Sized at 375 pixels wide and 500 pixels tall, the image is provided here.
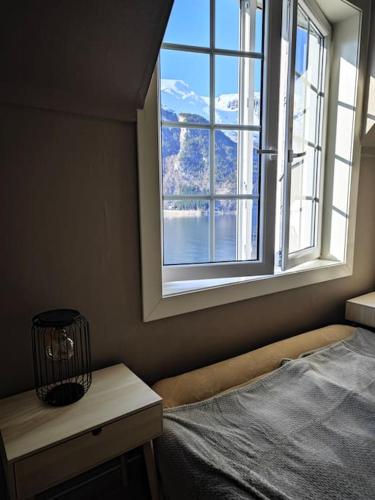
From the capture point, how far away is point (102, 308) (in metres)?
1.21

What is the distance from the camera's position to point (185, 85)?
4.66 ft

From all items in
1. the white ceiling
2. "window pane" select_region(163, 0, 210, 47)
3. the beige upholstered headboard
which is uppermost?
the white ceiling

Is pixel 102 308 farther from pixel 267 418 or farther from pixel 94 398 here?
pixel 267 418

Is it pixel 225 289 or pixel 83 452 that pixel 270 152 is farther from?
pixel 83 452

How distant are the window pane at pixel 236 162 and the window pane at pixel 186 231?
0.14 metres

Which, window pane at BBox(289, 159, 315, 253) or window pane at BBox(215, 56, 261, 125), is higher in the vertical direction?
window pane at BBox(215, 56, 261, 125)

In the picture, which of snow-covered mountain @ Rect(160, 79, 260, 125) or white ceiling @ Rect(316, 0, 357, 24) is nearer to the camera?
snow-covered mountain @ Rect(160, 79, 260, 125)

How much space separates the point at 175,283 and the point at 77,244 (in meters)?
0.52

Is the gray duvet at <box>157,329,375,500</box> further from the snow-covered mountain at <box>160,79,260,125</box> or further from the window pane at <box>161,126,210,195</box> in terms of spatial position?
the snow-covered mountain at <box>160,79,260,125</box>

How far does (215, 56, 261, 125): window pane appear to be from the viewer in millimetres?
1502

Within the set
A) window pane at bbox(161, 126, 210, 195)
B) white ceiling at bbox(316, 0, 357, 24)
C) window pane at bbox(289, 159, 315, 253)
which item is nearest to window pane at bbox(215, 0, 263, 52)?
window pane at bbox(161, 126, 210, 195)

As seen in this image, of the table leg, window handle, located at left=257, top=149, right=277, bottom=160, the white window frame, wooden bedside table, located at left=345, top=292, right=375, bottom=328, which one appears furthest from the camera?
wooden bedside table, located at left=345, top=292, right=375, bottom=328

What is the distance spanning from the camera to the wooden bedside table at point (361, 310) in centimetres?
190

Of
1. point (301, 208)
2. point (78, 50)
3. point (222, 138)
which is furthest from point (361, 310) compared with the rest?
point (78, 50)
